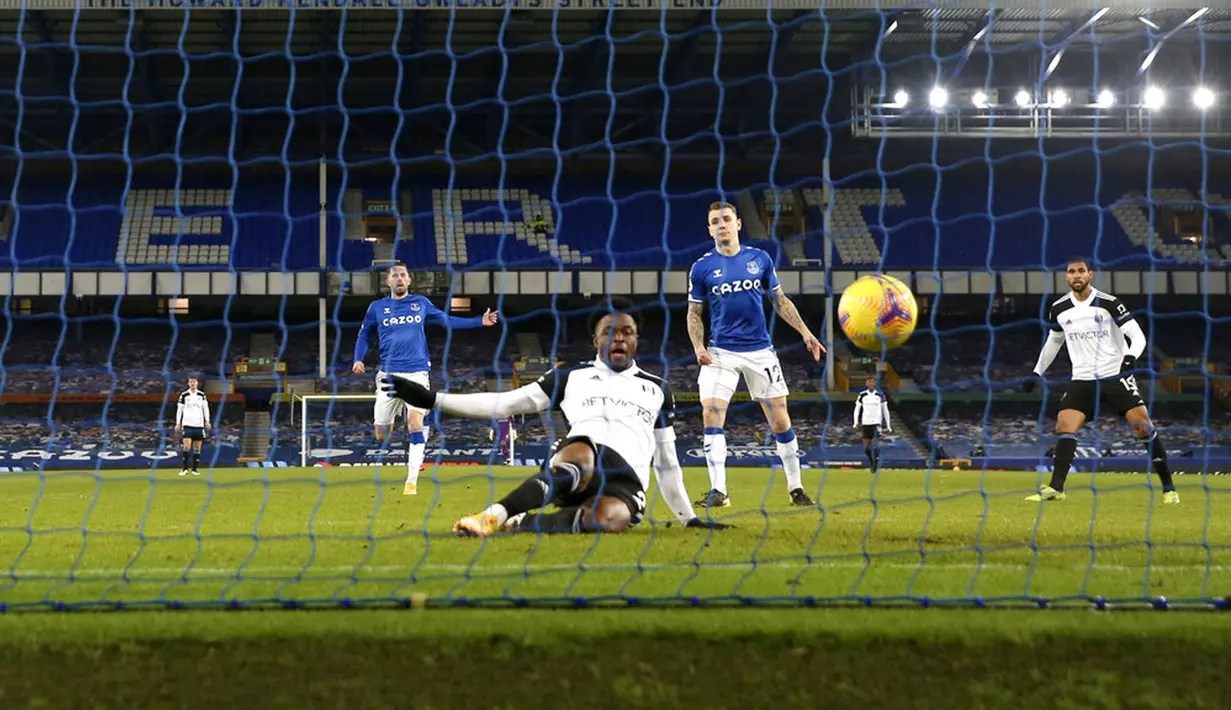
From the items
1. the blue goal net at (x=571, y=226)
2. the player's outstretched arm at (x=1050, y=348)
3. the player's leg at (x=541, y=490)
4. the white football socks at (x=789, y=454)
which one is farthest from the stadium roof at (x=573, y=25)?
the player's leg at (x=541, y=490)

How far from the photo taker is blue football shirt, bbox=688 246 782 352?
9.06 m

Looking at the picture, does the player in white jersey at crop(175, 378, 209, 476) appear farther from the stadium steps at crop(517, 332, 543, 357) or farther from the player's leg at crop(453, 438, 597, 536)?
the stadium steps at crop(517, 332, 543, 357)

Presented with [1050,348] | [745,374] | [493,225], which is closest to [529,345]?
[493,225]

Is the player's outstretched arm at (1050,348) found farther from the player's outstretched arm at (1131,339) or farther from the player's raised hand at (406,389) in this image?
the player's raised hand at (406,389)

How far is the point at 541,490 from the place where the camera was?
605 cm

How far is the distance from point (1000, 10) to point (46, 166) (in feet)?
86.1

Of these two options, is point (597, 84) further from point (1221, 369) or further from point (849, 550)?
point (849, 550)

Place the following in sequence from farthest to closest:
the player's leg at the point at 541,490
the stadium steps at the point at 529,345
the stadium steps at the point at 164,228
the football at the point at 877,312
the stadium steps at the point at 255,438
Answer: the stadium steps at the point at 529,345 → the stadium steps at the point at 164,228 → the stadium steps at the point at 255,438 → the football at the point at 877,312 → the player's leg at the point at 541,490

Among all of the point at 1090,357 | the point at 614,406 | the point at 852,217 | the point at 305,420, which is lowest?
the point at 305,420

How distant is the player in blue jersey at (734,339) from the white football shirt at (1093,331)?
8.33ft

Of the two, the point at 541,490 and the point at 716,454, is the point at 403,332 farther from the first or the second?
the point at 541,490

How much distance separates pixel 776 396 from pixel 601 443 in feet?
10.5

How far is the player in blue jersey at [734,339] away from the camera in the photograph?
9.06 metres

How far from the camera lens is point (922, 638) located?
148 inches
